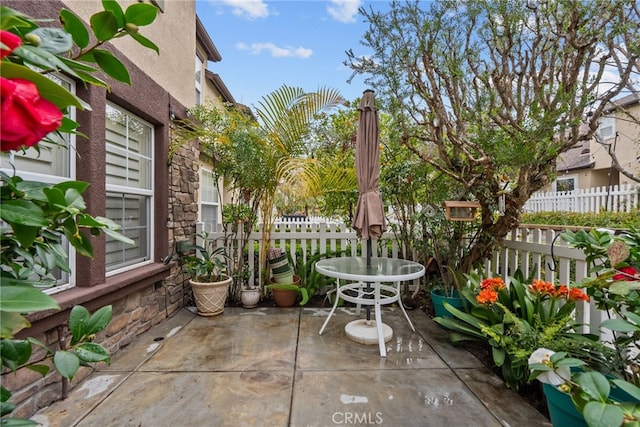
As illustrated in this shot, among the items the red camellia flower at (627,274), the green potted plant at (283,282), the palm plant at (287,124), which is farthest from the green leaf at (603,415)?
the palm plant at (287,124)

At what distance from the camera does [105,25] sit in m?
0.84

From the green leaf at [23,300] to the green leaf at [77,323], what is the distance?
0.43 meters

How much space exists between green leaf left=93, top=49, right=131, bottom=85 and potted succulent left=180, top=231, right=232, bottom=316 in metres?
3.03

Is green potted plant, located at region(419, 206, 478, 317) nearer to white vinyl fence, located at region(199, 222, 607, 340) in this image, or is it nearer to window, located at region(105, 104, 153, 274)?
white vinyl fence, located at region(199, 222, 607, 340)

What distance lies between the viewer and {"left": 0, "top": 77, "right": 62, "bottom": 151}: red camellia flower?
0.56m

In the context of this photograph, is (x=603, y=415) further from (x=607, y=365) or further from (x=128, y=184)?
(x=128, y=184)

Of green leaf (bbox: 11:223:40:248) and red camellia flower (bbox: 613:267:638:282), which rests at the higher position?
green leaf (bbox: 11:223:40:248)

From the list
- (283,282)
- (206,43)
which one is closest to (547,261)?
(283,282)

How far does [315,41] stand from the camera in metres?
4.94

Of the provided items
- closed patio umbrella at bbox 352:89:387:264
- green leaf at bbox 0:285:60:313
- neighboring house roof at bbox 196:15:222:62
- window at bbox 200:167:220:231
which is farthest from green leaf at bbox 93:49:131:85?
neighboring house roof at bbox 196:15:222:62

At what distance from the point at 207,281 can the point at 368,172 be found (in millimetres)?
2400

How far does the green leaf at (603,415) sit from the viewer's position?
1.04 metres

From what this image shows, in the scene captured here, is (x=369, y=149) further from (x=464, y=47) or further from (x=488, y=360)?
(x=488, y=360)

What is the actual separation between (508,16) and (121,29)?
3012mm
